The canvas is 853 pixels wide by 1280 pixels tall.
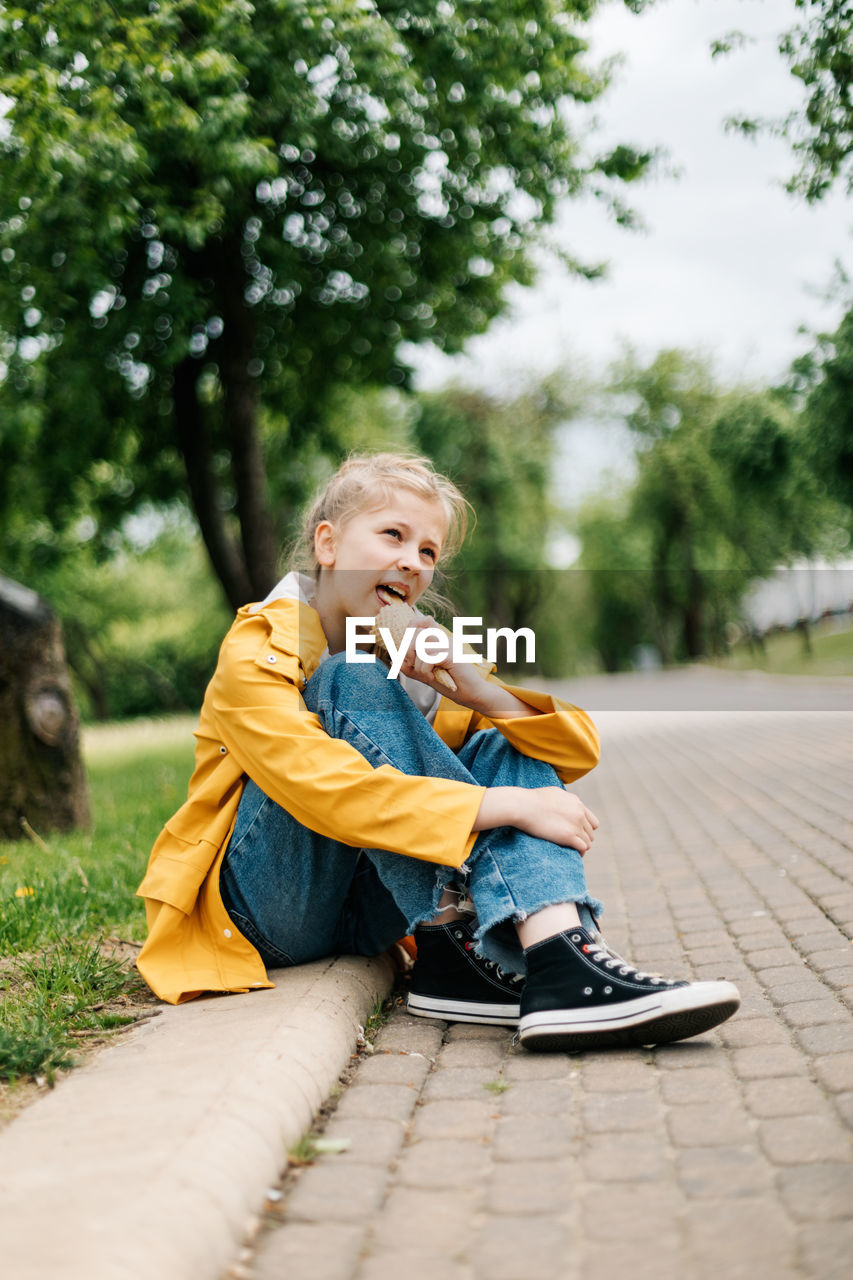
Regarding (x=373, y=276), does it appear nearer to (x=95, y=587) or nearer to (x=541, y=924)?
(x=541, y=924)

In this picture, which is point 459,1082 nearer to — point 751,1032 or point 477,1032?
point 477,1032

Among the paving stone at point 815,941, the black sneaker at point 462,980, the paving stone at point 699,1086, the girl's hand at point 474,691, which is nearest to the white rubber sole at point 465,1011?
the black sneaker at point 462,980

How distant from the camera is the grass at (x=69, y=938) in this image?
8.43 ft

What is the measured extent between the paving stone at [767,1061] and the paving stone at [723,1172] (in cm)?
38

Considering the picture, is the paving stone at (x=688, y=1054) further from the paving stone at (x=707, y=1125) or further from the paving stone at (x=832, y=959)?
the paving stone at (x=832, y=959)

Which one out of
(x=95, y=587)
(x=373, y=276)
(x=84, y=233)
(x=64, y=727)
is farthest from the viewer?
(x=95, y=587)

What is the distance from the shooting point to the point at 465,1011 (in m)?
2.81

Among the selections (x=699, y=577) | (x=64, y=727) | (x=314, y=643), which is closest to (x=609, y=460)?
(x=699, y=577)

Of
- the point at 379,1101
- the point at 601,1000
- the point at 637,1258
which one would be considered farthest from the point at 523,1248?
the point at 601,1000

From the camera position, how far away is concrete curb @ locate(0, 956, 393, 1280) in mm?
1534

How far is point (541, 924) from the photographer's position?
247cm

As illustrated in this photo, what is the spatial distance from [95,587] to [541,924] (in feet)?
133

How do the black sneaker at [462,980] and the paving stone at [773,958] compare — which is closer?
the black sneaker at [462,980]

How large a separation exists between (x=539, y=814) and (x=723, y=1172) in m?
0.84
